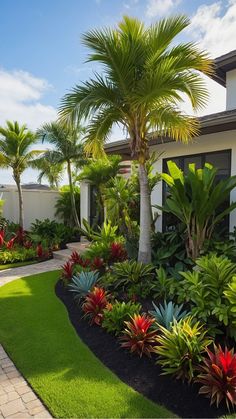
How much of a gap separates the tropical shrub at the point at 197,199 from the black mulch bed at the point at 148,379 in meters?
2.72

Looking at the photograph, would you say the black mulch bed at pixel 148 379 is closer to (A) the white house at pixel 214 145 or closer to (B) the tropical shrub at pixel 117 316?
(B) the tropical shrub at pixel 117 316

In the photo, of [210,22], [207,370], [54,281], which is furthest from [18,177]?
[207,370]

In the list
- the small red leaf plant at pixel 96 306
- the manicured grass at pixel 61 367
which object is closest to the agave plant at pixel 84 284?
the manicured grass at pixel 61 367

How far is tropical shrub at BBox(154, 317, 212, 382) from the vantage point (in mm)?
3611

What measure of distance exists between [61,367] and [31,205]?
13286 millimetres

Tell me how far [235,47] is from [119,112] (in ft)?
17.3

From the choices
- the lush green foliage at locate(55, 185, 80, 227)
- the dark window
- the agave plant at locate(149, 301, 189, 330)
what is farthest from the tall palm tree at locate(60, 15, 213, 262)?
the lush green foliage at locate(55, 185, 80, 227)

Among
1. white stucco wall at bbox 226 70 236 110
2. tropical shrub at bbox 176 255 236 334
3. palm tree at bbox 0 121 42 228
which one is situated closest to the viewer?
tropical shrub at bbox 176 255 236 334

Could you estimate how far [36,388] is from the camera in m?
3.69

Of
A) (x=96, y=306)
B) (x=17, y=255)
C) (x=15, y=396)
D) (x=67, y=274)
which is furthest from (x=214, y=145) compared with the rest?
(x=17, y=255)

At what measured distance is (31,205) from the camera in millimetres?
16516

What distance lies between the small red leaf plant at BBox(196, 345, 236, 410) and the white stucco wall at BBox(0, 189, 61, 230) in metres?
14.4

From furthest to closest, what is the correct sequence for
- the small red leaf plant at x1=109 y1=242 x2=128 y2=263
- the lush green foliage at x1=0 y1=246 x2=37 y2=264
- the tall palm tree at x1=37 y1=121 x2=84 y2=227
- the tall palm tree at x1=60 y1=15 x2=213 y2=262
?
the tall palm tree at x1=37 y1=121 x2=84 y2=227
the lush green foliage at x1=0 y1=246 x2=37 y2=264
the small red leaf plant at x1=109 y1=242 x2=128 y2=263
the tall palm tree at x1=60 y1=15 x2=213 y2=262

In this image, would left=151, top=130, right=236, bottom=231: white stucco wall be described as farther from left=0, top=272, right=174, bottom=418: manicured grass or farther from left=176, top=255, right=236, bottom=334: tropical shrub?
left=0, top=272, right=174, bottom=418: manicured grass
